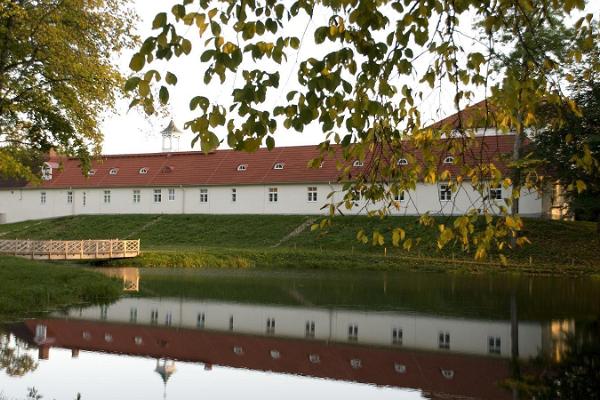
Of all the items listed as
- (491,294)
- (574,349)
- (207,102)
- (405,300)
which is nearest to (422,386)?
(574,349)

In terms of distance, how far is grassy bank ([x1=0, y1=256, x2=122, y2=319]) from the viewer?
16.0 metres

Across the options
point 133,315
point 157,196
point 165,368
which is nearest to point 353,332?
point 165,368

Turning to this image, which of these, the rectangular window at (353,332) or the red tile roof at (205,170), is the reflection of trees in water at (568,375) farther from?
the red tile roof at (205,170)

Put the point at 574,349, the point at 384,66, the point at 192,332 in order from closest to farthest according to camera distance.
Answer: the point at 384,66, the point at 574,349, the point at 192,332

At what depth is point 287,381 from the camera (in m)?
10.7

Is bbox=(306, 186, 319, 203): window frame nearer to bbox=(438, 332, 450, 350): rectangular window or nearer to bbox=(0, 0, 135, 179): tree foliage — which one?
bbox=(0, 0, 135, 179): tree foliage

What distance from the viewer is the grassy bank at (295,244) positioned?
2973 centimetres

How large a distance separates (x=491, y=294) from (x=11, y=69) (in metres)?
16.2

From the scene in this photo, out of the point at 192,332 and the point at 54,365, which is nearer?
the point at 54,365

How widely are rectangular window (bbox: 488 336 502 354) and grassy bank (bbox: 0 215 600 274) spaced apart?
11.7 m

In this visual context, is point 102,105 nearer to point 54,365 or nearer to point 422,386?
point 54,365

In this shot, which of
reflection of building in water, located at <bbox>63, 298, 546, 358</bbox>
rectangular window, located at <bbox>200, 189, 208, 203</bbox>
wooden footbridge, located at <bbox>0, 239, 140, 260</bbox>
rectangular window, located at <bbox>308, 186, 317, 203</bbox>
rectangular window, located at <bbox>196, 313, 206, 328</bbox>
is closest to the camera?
reflection of building in water, located at <bbox>63, 298, 546, 358</bbox>

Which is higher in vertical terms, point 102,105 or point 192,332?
point 102,105

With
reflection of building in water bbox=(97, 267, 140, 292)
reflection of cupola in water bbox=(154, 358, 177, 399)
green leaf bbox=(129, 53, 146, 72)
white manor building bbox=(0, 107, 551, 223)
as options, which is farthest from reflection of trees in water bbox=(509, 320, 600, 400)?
white manor building bbox=(0, 107, 551, 223)
